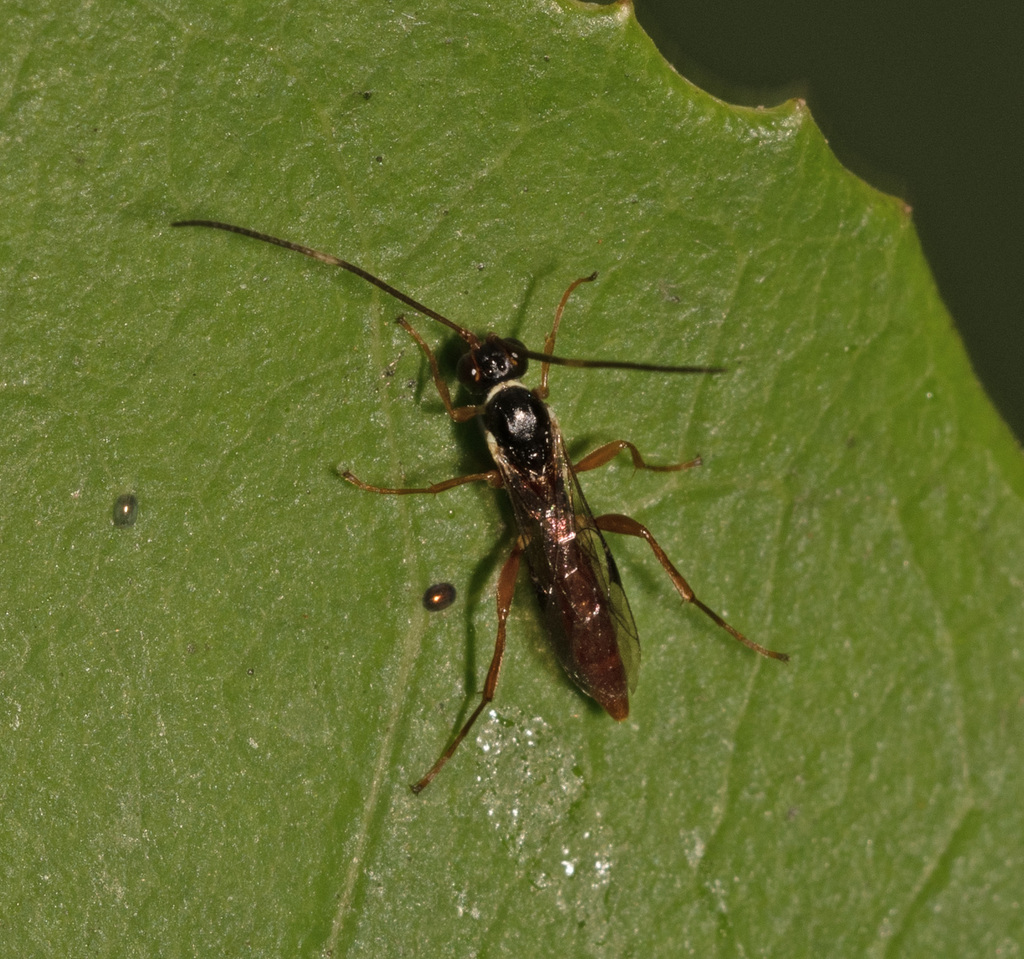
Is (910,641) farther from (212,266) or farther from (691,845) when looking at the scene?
(212,266)

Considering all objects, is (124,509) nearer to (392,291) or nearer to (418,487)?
(418,487)

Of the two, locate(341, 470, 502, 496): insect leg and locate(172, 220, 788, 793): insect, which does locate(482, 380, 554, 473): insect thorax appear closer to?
locate(172, 220, 788, 793): insect

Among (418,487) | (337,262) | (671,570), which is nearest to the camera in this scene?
(337,262)

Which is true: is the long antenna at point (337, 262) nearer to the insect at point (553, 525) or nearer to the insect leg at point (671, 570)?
the insect at point (553, 525)

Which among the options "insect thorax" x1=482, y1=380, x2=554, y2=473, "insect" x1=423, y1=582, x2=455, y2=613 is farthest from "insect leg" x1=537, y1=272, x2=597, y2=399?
"insect" x1=423, y1=582, x2=455, y2=613

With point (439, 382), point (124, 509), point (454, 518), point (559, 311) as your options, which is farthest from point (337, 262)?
point (124, 509)

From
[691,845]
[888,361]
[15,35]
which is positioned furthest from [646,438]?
[15,35]
